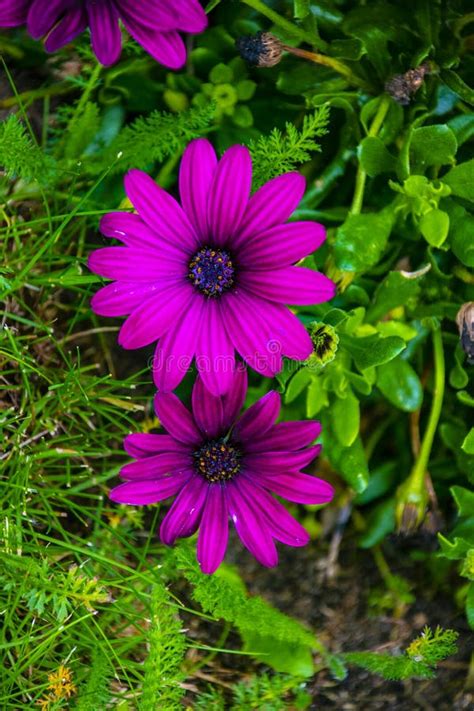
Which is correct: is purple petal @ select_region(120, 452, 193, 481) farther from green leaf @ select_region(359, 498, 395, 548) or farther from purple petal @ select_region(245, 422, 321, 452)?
green leaf @ select_region(359, 498, 395, 548)

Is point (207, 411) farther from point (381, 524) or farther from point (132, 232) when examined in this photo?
point (381, 524)

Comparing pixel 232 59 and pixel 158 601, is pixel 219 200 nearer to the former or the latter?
pixel 232 59

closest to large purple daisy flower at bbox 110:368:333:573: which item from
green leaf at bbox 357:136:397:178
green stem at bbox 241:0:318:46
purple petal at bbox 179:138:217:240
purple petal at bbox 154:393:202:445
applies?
purple petal at bbox 154:393:202:445

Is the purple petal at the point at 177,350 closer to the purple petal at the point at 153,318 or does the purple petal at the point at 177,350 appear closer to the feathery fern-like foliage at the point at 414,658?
the purple petal at the point at 153,318

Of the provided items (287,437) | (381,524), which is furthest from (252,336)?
(381,524)

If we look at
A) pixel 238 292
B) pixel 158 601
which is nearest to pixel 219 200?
pixel 238 292

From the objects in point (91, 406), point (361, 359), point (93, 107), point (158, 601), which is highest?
point (93, 107)

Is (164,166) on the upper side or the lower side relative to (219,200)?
lower
